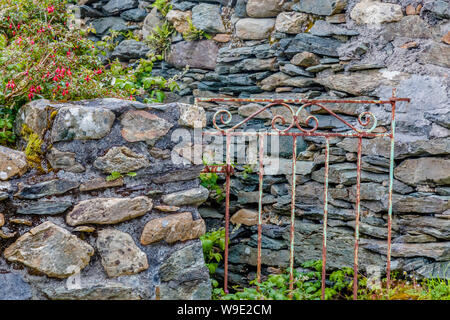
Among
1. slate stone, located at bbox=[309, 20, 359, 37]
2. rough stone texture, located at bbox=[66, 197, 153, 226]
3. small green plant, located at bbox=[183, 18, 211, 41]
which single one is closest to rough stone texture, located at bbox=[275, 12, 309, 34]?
slate stone, located at bbox=[309, 20, 359, 37]

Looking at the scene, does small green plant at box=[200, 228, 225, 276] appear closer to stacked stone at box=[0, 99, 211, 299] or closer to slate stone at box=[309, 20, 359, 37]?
stacked stone at box=[0, 99, 211, 299]

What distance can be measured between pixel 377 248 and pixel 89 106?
2.16 metres

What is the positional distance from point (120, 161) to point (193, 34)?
2.33m

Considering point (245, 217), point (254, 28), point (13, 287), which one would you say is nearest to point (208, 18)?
point (254, 28)

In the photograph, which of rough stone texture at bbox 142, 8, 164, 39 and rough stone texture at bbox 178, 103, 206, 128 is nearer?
rough stone texture at bbox 178, 103, 206, 128

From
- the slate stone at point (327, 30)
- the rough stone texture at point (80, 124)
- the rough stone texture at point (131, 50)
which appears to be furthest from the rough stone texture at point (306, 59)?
the rough stone texture at point (80, 124)

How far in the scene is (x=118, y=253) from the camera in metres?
2.08

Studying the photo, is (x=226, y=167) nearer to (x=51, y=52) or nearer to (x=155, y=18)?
(x=51, y=52)

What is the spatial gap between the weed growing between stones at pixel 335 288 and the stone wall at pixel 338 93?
91mm

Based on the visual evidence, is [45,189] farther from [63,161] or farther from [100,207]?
[100,207]

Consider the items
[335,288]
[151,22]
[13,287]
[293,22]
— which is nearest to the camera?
[13,287]

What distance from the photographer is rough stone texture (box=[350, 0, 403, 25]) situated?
3.15 m

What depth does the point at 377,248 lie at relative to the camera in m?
3.03

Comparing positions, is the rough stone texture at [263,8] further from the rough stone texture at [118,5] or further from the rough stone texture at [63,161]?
the rough stone texture at [63,161]
